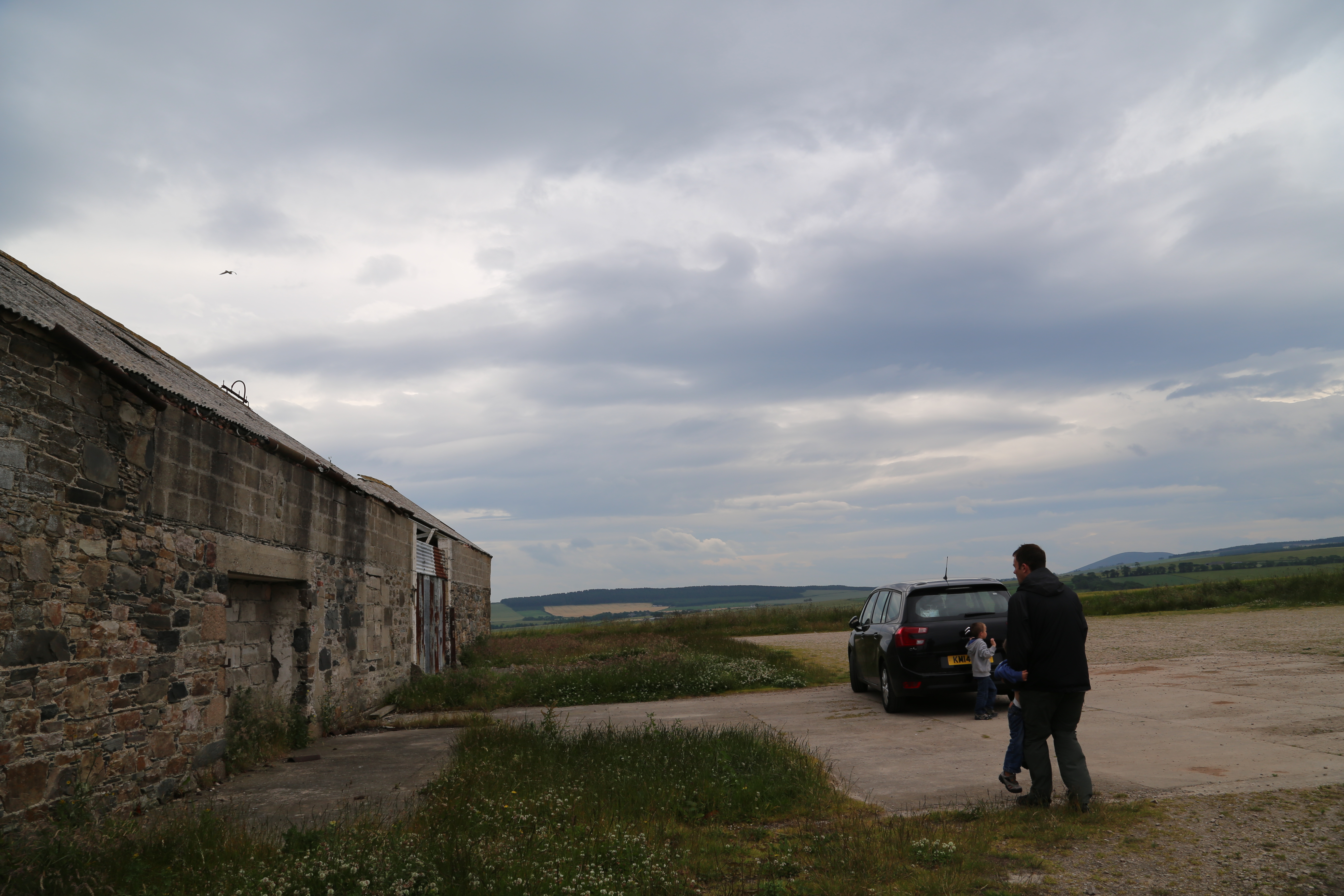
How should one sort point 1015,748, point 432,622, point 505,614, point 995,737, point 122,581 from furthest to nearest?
1. point 505,614
2. point 432,622
3. point 995,737
4. point 122,581
5. point 1015,748

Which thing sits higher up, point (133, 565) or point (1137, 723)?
point (133, 565)

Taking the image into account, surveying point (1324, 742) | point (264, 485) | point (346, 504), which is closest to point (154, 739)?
point (264, 485)

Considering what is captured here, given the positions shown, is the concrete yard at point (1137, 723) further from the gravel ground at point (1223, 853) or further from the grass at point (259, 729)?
the grass at point (259, 729)

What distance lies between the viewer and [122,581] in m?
6.71

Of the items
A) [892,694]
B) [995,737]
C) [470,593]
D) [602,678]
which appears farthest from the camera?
[470,593]

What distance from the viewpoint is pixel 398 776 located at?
27.3ft

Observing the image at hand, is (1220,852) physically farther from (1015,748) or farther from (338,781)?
(338,781)

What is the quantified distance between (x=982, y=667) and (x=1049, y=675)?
4.76 m

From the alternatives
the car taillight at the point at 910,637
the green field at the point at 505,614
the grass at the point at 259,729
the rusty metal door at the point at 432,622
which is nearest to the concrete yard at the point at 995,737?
the grass at the point at 259,729

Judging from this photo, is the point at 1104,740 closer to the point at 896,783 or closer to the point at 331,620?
the point at 896,783

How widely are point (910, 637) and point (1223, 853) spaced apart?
6.19m

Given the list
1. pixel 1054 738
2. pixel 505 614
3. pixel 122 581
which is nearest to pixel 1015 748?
pixel 1054 738

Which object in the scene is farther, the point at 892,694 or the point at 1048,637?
the point at 892,694

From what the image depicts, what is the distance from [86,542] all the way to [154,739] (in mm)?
1973
